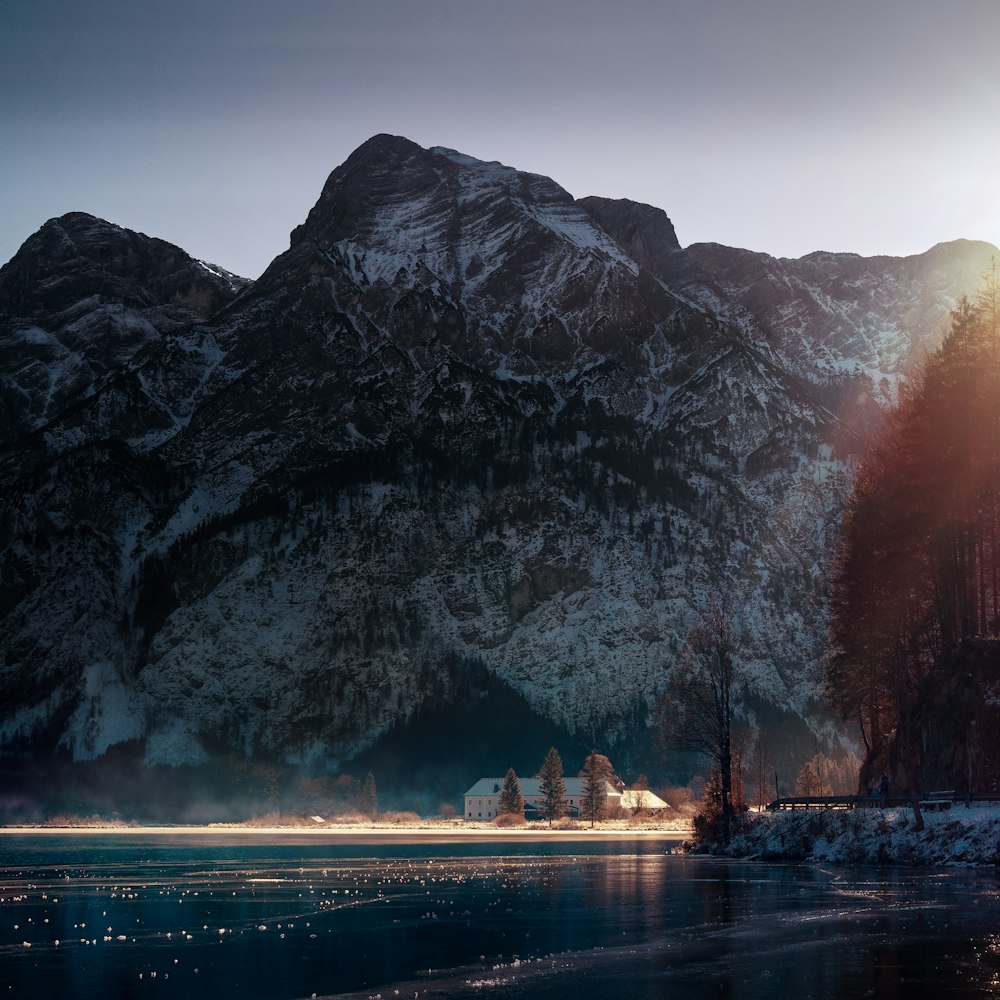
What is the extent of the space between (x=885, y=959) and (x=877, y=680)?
5605 centimetres

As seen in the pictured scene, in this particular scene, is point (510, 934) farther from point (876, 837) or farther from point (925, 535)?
point (925, 535)

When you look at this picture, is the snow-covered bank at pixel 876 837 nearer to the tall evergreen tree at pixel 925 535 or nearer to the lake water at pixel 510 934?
the lake water at pixel 510 934

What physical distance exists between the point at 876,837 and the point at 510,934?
3390 cm

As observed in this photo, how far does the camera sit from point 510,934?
41.8m

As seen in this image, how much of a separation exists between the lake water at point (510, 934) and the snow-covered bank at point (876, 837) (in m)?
2.55

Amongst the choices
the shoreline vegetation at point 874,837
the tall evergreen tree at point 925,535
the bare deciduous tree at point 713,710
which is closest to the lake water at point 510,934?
the shoreline vegetation at point 874,837

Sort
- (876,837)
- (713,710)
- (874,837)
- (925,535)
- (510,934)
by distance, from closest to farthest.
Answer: (510,934) → (876,837) → (874,837) → (925,535) → (713,710)

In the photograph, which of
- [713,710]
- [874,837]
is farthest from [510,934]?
Result: [713,710]

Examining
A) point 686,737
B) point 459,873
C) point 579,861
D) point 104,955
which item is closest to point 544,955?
point 104,955

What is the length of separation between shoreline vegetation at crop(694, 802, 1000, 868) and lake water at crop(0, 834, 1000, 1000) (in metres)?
2.53

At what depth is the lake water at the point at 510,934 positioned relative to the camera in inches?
1226

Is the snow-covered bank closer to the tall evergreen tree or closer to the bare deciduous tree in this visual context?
the bare deciduous tree

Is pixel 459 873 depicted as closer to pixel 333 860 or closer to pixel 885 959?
pixel 333 860

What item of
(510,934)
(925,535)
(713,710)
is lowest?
(510,934)
